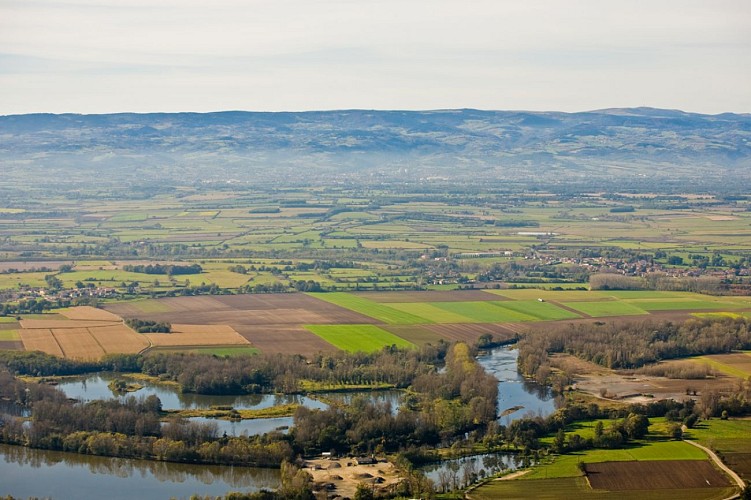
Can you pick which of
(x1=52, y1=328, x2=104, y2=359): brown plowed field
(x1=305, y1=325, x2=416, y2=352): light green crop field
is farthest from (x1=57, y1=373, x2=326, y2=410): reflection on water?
(x1=305, y1=325, x2=416, y2=352): light green crop field

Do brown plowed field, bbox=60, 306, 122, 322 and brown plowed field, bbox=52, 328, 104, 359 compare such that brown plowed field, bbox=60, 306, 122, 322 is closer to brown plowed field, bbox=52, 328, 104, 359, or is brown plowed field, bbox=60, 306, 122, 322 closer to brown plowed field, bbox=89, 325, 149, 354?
brown plowed field, bbox=89, 325, 149, 354

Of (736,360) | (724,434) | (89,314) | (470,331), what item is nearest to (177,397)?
(89,314)

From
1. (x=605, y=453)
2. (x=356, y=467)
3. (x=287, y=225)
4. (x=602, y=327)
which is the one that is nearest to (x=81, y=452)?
(x=356, y=467)

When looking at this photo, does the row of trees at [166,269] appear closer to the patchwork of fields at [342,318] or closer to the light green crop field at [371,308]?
the patchwork of fields at [342,318]

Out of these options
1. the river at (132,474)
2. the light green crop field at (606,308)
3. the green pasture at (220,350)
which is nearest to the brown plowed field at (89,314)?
the green pasture at (220,350)

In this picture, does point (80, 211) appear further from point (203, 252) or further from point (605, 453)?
point (605, 453)

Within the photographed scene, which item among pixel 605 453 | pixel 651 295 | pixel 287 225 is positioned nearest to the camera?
pixel 605 453
